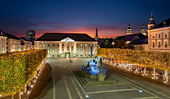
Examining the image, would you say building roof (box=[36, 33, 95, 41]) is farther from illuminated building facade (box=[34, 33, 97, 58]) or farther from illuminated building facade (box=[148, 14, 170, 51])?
illuminated building facade (box=[148, 14, 170, 51])

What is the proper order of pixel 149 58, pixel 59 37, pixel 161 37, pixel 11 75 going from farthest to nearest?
1. pixel 59 37
2. pixel 161 37
3. pixel 149 58
4. pixel 11 75

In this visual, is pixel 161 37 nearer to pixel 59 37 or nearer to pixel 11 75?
pixel 11 75

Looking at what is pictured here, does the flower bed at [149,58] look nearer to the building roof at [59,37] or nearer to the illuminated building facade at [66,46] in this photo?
the illuminated building facade at [66,46]

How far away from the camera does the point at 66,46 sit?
93.5 m

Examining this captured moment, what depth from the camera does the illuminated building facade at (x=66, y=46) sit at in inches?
3597

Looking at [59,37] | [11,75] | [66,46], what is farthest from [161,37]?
[59,37]

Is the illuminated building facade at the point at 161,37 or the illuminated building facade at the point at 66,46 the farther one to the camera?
the illuminated building facade at the point at 66,46

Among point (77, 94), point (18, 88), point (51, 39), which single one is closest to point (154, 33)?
point (77, 94)

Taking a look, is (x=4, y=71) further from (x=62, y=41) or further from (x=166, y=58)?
(x=62, y=41)

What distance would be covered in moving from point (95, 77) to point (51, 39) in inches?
2874

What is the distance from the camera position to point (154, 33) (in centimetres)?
5534

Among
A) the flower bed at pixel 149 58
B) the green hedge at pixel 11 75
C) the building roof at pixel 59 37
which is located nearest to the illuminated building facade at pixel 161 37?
the flower bed at pixel 149 58

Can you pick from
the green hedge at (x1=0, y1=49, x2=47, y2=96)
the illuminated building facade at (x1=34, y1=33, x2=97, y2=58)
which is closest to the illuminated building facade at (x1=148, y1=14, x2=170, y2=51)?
the illuminated building facade at (x1=34, y1=33, x2=97, y2=58)

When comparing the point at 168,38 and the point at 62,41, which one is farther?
the point at 62,41
